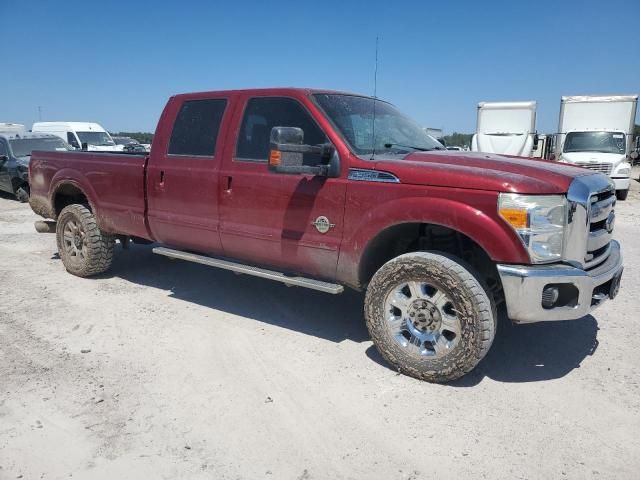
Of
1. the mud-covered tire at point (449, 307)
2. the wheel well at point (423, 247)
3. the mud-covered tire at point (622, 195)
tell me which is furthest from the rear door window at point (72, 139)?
the mud-covered tire at point (622, 195)

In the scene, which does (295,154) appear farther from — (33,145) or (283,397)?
(33,145)

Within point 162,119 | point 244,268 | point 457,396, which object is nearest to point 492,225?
point 457,396

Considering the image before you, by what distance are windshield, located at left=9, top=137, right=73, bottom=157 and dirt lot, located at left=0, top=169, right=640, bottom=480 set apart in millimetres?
9768

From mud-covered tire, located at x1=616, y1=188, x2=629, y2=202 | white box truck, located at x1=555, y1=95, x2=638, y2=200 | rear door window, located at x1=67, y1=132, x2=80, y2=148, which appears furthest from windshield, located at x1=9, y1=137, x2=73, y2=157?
mud-covered tire, located at x1=616, y1=188, x2=629, y2=202

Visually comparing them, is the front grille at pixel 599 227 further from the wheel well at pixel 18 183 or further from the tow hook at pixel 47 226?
the wheel well at pixel 18 183

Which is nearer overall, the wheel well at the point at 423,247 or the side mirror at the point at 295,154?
the side mirror at the point at 295,154

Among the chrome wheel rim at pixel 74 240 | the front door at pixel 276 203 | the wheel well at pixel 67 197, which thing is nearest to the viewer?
the front door at pixel 276 203

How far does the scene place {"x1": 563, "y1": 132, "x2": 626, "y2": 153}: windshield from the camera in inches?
650

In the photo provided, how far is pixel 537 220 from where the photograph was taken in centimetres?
316

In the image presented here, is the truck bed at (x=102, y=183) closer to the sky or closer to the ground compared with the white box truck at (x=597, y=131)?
closer to the ground

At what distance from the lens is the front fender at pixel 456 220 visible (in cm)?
322

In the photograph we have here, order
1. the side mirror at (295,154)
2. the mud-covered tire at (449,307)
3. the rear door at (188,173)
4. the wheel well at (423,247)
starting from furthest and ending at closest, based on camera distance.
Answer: the rear door at (188,173) < the wheel well at (423,247) < the side mirror at (295,154) < the mud-covered tire at (449,307)

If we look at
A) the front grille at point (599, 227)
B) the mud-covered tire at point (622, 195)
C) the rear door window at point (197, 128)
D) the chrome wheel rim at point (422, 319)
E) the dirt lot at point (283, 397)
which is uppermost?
the rear door window at point (197, 128)

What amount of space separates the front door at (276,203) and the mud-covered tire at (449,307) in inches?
20.5
